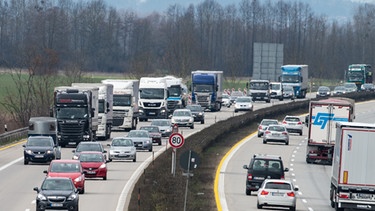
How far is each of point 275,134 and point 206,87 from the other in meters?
26.7

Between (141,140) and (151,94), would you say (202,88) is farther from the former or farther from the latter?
(141,140)

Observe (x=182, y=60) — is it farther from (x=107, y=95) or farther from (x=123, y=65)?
(x=107, y=95)

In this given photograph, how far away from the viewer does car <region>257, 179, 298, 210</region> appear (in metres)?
37.2

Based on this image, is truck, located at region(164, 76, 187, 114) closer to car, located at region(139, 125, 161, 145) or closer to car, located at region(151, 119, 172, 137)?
car, located at region(151, 119, 172, 137)

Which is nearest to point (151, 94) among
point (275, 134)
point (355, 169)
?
point (275, 134)

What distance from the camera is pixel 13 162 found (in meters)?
55.2

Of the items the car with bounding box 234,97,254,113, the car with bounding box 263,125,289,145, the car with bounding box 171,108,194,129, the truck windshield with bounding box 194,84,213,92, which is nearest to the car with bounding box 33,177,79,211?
the car with bounding box 263,125,289,145

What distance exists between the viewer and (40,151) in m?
52.7

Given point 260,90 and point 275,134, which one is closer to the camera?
point 275,134

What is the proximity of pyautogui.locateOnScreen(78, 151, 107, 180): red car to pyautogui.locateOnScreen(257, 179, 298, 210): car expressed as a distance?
34.0 ft

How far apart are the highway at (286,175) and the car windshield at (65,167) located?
5.25 m

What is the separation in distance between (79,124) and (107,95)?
697 centimetres

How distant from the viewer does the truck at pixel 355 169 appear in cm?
3719

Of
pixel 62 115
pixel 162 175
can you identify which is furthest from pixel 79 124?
pixel 162 175
